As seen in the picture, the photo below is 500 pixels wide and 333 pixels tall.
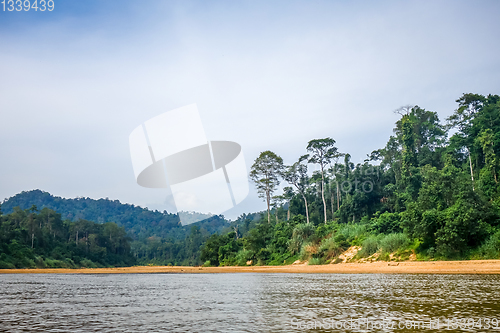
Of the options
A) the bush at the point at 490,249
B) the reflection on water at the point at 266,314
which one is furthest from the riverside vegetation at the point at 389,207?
the reflection on water at the point at 266,314

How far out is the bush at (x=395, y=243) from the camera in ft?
107

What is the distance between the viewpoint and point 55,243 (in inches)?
3142

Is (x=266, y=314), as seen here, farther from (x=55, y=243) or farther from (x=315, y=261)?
(x=55, y=243)

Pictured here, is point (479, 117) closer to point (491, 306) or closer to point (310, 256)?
point (310, 256)

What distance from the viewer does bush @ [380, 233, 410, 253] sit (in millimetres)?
32469

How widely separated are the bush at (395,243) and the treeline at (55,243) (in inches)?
2272

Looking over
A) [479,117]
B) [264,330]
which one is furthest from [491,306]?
[479,117]

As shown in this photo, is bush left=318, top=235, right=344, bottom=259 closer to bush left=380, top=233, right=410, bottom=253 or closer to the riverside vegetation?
the riverside vegetation

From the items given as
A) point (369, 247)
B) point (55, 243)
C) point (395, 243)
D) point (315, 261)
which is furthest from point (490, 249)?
point (55, 243)

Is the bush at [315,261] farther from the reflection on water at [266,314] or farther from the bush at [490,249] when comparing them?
the reflection on water at [266,314]

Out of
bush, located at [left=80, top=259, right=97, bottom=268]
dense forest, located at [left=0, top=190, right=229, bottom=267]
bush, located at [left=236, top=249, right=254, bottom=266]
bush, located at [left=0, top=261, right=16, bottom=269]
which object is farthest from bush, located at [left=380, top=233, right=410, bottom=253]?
bush, located at [left=80, top=259, right=97, bottom=268]

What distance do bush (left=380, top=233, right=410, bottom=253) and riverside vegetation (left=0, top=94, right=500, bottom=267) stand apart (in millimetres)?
90

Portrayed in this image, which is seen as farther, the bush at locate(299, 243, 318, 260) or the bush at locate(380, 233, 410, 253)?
the bush at locate(299, 243, 318, 260)

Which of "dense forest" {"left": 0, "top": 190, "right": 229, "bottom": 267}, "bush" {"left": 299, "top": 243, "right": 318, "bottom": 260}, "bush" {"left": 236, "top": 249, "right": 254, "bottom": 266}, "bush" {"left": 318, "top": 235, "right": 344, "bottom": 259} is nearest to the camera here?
"bush" {"left": 318, "top": 235, "right": 344, "bottom": 259}
